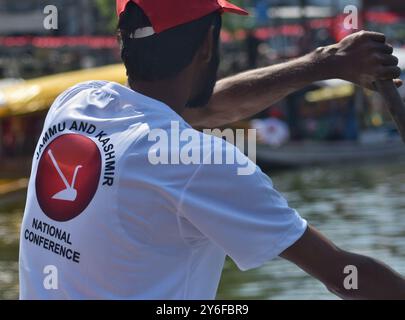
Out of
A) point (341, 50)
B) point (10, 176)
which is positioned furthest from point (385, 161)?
point (341, 50)

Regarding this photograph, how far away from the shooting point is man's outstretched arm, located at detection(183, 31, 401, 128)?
243 centimetres

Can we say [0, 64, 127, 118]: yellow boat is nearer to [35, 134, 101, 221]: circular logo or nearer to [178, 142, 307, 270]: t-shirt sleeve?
[35, 134, 101, 221]: circular logo

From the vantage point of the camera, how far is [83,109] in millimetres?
2277

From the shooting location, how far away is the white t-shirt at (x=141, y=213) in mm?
2086

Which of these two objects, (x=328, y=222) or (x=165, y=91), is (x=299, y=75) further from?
(x=328, y=222)

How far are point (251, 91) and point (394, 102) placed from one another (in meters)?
0.62

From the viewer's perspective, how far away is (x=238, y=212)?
82.0 inches

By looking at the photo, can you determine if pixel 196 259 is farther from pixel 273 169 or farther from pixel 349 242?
pixel 273 169

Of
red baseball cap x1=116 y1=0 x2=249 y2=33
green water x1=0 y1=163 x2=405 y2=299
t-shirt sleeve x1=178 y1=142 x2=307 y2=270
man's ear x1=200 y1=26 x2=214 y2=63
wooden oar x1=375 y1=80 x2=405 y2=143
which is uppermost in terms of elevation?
red baseball cap x1=116 y1=0 x2=249 y2=33

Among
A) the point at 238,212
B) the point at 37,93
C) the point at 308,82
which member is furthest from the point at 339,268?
the point at 37,93

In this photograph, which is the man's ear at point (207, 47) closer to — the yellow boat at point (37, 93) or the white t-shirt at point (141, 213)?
the white t-shirt at point (141, 213)

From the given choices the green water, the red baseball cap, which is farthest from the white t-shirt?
the green water

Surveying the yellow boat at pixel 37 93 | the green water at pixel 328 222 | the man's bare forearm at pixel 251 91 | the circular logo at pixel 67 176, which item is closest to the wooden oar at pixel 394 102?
the man's bare forearm at pixel 251 91

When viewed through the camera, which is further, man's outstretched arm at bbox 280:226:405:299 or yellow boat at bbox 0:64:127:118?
yellow boat at bbox 0:64:127:118
